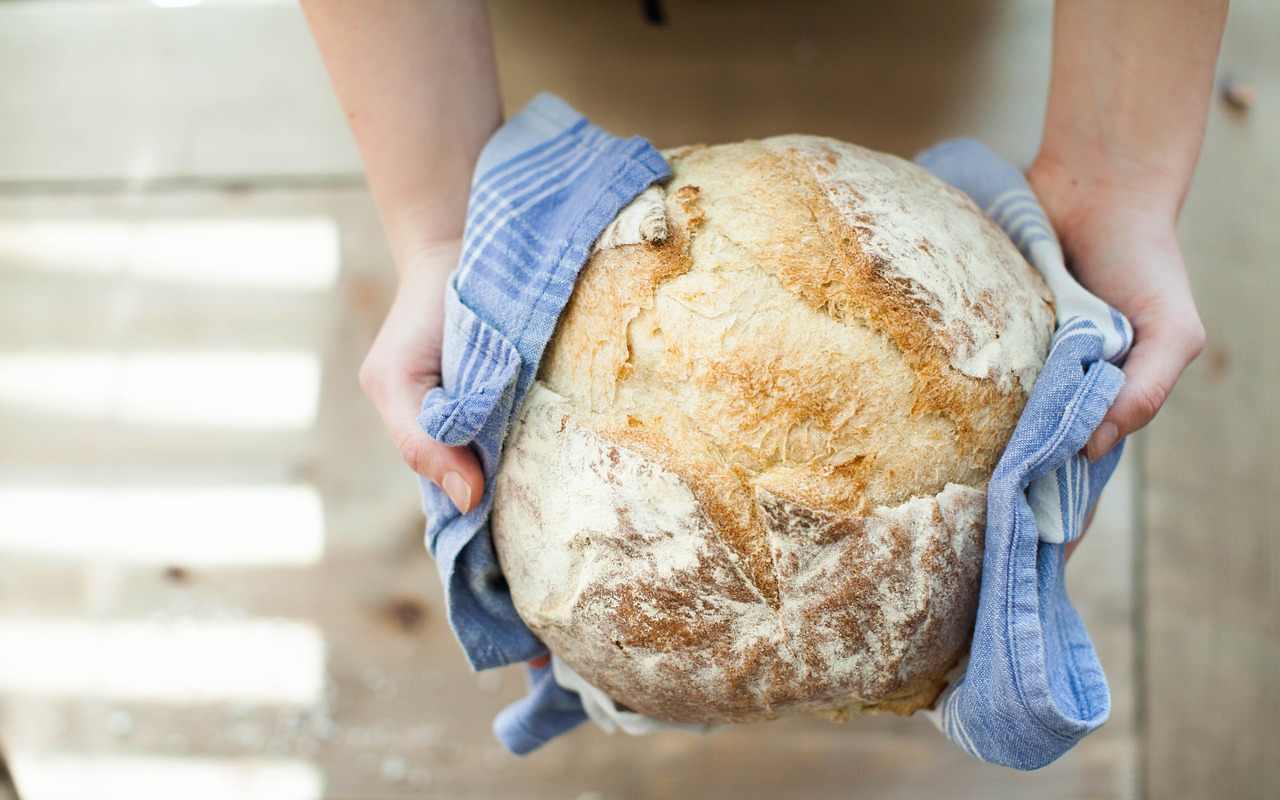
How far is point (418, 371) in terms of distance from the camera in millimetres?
1099

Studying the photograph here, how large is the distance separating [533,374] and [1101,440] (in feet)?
1.86

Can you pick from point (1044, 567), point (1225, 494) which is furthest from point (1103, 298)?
point (1225, 494)

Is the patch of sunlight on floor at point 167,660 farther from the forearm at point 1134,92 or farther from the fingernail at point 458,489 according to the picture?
the forearm at point 1134,92

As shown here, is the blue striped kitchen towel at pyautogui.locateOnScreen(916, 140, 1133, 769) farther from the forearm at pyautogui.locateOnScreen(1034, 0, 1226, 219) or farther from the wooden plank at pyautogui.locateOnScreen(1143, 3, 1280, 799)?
the wooden plank at pyautogui.locateOnScreen(1143, 3, 1280, 799)

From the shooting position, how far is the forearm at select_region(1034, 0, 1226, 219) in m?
1.11

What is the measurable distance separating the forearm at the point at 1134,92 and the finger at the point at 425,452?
801mm

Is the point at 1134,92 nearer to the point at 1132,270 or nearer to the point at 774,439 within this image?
the point at 1132,270

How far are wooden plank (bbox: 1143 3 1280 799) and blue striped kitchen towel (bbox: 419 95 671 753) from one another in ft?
3.42

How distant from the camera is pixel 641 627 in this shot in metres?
0.92

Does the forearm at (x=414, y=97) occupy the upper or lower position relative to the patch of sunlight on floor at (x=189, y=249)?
upper

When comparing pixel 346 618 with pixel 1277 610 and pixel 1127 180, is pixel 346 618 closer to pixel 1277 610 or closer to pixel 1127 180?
pixel 1127 180

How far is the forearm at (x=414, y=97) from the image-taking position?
1.11 m

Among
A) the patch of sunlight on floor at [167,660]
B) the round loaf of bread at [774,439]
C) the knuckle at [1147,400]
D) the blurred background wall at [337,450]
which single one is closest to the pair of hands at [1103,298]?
the knuckle at [1147,400]

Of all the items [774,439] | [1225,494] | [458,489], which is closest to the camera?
[774,439]
